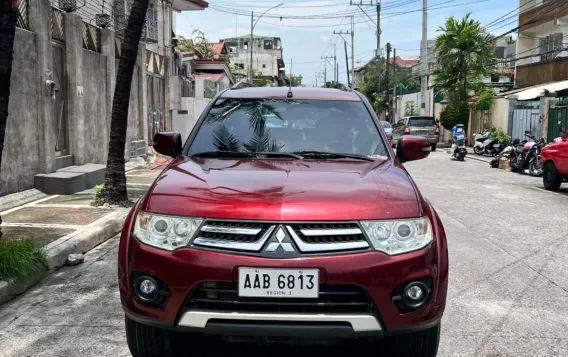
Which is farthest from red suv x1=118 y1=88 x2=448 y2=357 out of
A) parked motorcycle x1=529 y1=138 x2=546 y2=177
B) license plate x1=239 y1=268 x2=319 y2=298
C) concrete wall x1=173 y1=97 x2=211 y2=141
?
concrete wall x1=173 y1=97 x2=211 y2=141

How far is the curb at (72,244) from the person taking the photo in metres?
4.75

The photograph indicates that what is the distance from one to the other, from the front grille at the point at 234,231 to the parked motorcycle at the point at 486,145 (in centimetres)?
2003

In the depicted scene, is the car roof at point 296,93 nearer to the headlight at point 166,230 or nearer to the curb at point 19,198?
the headlight at point 166,230

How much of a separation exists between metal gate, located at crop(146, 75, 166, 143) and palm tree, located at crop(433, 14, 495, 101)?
Result: 15770 mm

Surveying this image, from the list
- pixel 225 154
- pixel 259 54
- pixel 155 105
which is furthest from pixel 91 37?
pixel 259 54

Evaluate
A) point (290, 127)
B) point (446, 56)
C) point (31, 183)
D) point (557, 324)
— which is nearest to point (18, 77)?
point (31, 183)

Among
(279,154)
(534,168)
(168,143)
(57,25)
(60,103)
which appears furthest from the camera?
(534,168)

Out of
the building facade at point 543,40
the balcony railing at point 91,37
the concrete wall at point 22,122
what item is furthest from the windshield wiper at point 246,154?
the building facade at point 543,40

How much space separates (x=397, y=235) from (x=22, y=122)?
845cm

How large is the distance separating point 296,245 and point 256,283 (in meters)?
0.27

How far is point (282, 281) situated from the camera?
2.65 metres

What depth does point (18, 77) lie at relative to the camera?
9250mm

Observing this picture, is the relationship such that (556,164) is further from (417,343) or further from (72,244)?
(417,343)

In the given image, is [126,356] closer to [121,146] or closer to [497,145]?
[121,146]
